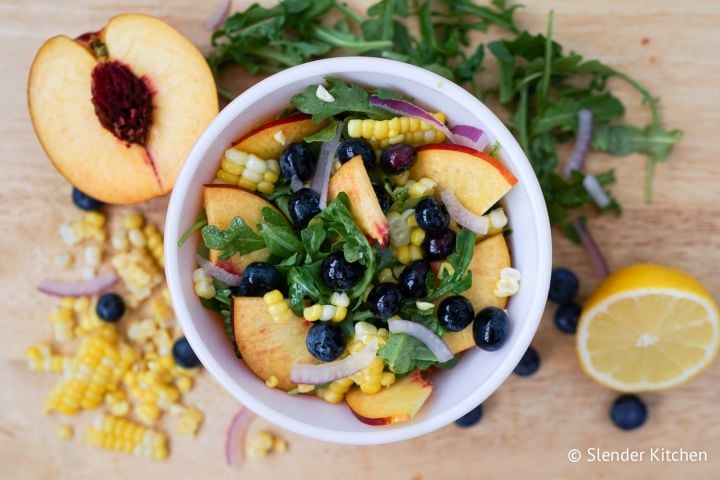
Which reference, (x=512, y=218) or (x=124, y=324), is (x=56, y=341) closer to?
(x=124, y=324)

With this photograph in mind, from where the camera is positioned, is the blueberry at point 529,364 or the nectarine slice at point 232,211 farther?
the blueberry at point 529,364

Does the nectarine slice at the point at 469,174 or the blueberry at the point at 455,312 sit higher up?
the nectarine slice at the point at 469,174

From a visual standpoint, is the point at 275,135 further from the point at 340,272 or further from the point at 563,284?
the point at 563,284

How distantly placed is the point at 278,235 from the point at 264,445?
671 millimetres

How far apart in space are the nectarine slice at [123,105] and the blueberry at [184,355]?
0.36 meters

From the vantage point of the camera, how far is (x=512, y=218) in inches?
53.2

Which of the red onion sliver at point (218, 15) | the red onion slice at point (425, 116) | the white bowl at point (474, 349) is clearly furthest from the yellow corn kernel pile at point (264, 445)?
the red onion sliver at point (218, 15)

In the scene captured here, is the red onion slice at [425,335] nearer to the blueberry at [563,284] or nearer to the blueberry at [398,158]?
the blueberry at [398,158]

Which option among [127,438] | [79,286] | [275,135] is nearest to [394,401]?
[275,135]

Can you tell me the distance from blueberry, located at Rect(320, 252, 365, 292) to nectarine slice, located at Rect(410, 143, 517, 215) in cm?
23

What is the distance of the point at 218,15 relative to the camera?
65.9 inches

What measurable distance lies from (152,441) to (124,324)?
11.7 inches

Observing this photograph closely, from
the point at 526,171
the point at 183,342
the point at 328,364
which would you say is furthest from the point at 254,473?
the point at 526,171

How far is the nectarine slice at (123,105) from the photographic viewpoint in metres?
1.52
